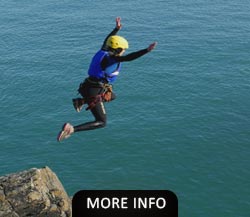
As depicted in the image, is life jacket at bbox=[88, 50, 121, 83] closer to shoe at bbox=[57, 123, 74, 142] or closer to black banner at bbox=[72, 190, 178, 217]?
shoe at bbox=[57, 123, 74, 142]

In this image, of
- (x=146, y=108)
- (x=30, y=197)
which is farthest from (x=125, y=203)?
(x=146, y=108)

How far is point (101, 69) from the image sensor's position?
14945mm

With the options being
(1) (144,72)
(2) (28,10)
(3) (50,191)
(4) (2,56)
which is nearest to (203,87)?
(1) (144,72)

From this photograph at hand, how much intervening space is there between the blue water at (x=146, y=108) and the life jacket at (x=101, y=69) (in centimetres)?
3444

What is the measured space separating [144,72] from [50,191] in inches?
2276

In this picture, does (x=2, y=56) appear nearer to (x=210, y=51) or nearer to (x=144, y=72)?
(x=144, y=72)

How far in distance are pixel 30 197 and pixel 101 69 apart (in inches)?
378

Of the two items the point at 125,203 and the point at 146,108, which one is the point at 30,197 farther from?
the point at 146,108

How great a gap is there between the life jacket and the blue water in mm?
34438

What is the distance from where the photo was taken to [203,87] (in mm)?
73562

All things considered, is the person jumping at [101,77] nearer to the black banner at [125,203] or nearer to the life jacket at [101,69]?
the life jacket at [101,69]

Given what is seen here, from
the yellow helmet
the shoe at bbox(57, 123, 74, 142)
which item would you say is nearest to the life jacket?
the yellow helmet

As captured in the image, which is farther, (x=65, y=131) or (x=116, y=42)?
(x=65, y=131)

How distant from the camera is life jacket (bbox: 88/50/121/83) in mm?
14469
